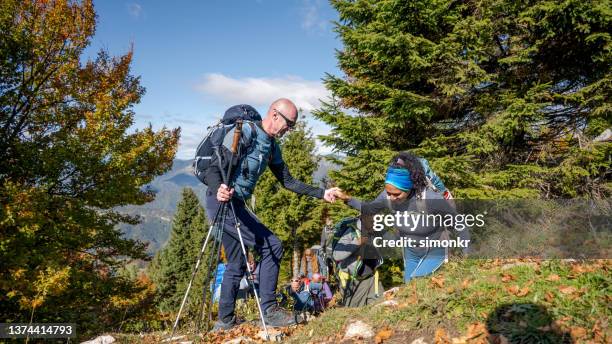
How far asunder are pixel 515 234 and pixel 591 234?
1.50 meters

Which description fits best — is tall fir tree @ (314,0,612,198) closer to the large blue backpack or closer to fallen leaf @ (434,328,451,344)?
the large blue backpack

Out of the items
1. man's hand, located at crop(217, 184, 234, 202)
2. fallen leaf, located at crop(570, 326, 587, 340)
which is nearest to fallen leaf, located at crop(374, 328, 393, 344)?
fallen leaf, located at crop(570, 326, 587, 340)

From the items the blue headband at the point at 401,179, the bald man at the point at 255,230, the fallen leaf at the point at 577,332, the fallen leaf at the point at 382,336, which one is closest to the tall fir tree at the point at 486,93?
the blue headband at the point at 401,179

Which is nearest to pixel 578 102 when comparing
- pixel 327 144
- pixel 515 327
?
pixel 327 144

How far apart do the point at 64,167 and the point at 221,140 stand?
33.1 ft

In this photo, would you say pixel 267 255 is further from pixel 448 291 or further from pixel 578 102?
pixel 578 102

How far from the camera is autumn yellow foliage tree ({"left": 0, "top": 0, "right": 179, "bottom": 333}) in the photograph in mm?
10172

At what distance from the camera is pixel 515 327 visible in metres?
2.95

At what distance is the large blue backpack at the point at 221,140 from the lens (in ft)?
14.6

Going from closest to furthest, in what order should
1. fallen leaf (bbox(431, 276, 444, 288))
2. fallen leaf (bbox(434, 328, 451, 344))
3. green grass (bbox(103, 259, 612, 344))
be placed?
green grass (bbox(103, 259, 612, 344)) → fallen leaf (bbox(434, 328, 451, 344)) → fallen leaf (bbox(431, 276, 444, 288))

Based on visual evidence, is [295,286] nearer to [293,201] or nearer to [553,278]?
[553,278]

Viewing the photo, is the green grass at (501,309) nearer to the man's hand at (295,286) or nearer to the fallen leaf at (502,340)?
the fallen leaf at (502,340)

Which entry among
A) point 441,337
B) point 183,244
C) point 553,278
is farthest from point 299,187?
point 183,244

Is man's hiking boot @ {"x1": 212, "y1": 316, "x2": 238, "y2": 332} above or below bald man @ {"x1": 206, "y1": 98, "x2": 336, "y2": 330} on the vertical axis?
below
